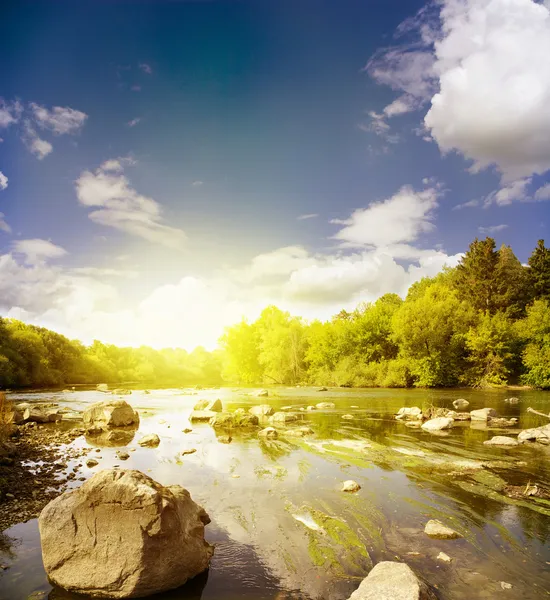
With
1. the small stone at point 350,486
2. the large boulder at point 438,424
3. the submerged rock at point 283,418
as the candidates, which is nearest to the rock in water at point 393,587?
the small stone at point 350,486

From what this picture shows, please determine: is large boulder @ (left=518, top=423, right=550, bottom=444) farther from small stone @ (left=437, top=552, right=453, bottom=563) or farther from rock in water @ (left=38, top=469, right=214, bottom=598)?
rock in water @ (left=38, top=469, right=214, bottom=598)

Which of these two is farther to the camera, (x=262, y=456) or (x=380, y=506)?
(x=262, y=456)

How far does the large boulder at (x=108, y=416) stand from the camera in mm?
20594

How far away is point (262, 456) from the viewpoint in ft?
47.1

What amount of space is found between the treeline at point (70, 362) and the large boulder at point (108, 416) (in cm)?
3967

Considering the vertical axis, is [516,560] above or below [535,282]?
below

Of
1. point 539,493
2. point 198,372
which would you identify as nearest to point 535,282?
point 539,493

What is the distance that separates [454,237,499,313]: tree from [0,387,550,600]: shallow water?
5265cm

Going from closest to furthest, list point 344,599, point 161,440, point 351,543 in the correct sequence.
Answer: point 344,599, point 351,543, point 161,440

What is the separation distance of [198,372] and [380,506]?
391 feet

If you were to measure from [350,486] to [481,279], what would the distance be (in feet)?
207

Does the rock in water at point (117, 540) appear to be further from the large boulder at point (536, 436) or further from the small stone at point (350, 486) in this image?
the large boulder at point (536, 436)

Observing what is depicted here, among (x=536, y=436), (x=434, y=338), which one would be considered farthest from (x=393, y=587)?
(x=434, y=338)

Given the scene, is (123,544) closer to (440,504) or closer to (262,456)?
(440,504)
